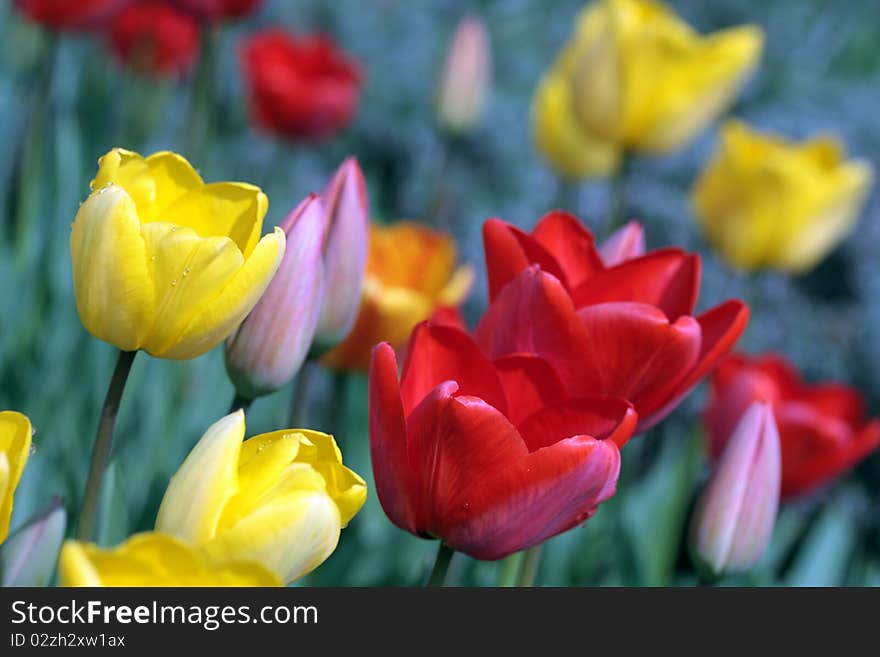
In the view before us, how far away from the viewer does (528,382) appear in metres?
0.59

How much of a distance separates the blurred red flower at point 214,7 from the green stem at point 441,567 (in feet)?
3.45

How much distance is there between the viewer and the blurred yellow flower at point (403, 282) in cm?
119

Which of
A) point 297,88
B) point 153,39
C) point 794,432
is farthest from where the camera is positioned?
point 153,39

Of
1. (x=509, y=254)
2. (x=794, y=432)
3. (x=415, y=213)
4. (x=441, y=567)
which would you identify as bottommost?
(x=415, y=213)

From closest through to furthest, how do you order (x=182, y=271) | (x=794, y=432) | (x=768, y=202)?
(x=182, y=271), (x=794, y=432), (x=768, y=202)

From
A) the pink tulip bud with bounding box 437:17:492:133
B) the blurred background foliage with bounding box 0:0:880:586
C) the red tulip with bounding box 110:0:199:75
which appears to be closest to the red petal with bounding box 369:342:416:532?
the blurred background foliage with bounding box 0:0:880:586

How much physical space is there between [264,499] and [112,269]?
130mm

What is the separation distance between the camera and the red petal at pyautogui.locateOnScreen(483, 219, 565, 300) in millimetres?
661

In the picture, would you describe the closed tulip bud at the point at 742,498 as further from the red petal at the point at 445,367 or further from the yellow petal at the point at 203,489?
the yellow petal at the point at 203,489

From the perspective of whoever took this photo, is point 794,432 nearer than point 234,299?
No

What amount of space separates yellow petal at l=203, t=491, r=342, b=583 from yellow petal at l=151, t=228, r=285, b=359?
102mm

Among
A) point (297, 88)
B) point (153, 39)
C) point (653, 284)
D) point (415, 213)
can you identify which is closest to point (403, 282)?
point (297, 88)

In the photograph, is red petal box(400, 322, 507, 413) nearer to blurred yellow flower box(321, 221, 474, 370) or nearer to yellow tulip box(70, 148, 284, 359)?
yellow tulip box(70, 148, 284, 359)

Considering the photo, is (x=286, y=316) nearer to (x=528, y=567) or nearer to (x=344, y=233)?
(x=344, y=233)
